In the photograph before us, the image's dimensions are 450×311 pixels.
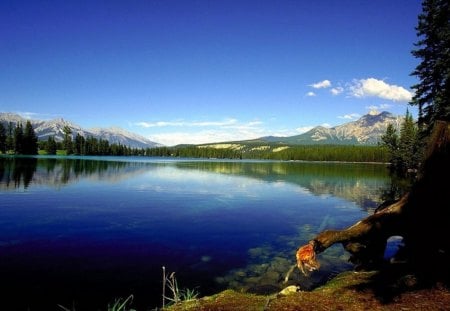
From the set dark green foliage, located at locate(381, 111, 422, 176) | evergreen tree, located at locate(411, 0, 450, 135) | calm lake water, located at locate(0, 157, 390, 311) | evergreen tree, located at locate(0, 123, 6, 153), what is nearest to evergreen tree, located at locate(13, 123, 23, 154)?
evergreen tree, located at locate(0, 123, 6, 153)

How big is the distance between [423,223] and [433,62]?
32.7m

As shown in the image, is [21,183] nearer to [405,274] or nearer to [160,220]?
[160,220]

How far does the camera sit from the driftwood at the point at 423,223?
1248 cm

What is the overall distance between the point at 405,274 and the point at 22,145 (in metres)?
217

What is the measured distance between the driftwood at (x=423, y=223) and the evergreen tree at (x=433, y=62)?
24.3m

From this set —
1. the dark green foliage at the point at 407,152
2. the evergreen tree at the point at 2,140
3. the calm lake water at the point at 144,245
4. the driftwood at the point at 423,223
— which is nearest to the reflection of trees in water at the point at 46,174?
the calm lake water at the point at 144,245

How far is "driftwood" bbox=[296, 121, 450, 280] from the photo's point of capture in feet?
41.0

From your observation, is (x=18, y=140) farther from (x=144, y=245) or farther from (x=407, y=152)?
(x=144, y=245)

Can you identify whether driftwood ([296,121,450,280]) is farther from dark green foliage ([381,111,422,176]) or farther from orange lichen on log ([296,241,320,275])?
dark green foliage ([381,111,422,176])

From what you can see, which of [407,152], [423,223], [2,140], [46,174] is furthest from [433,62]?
[2,140]

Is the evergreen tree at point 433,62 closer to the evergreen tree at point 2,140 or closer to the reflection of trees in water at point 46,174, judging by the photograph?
the reflection of trees in water at point 46,174

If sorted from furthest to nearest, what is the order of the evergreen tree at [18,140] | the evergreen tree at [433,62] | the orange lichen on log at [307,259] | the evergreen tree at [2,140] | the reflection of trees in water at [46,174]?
the evergreen tree at [18,140]
the evergreen tree at [2,140]
the reflection of trees in water at [46,174]
the evergreen tree at [433,62]
the orange lichen on log at [307,259]

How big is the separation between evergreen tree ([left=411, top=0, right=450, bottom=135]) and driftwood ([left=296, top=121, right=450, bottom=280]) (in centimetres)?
2431

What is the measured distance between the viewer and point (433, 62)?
3888cm
